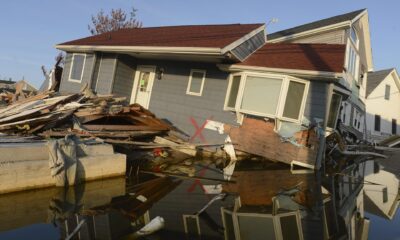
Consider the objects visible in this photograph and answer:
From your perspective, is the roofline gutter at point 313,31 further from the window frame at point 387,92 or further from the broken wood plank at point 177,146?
the window frame at point 387,92

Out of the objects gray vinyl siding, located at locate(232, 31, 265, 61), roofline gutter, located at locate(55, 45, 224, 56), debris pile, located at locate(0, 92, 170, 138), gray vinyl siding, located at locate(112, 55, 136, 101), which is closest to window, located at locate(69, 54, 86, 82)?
roofline gutter, located at locate(55, 45, 224, 56)

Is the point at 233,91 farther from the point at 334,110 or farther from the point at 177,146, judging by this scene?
the point at 334,110

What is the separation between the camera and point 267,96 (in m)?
12.3

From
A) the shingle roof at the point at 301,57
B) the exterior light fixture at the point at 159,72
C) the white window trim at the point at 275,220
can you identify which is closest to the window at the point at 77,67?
the exterior light fixture at the point at 159,72

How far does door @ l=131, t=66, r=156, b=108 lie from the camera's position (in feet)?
53.5

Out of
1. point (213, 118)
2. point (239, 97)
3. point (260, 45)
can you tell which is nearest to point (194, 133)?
point (213, 118)

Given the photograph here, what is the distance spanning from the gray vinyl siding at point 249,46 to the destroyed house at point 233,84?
0.04 metres

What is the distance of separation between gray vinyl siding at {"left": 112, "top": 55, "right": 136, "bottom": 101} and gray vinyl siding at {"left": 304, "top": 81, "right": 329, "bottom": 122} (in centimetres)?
839

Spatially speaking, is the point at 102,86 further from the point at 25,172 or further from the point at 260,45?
the point at 25,172

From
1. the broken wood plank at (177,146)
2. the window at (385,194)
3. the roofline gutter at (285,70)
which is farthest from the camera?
the broken wood plank at (177,146)

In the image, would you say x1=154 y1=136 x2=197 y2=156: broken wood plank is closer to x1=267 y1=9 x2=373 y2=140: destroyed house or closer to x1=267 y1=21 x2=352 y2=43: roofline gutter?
x1=267 y1=9 x2=373 y2=140: destroyed house

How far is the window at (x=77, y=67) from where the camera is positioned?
17.2m

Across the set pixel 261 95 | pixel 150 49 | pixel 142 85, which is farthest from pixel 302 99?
pixel 142 85

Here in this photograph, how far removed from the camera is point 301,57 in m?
13.0
